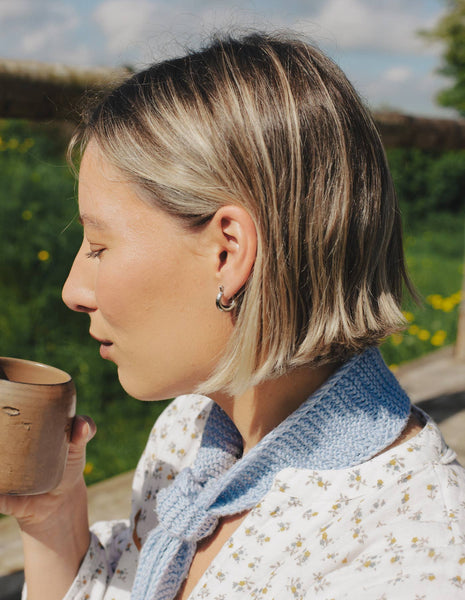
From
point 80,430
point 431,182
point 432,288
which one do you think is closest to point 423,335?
point 432,288

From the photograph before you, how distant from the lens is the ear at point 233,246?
48.6 inches

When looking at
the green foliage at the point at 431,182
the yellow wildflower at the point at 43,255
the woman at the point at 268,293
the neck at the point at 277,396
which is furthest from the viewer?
the green foliage at the point at 431,182

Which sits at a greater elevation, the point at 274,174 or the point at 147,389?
the point at 274,174

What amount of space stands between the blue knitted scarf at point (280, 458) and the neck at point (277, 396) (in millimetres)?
78

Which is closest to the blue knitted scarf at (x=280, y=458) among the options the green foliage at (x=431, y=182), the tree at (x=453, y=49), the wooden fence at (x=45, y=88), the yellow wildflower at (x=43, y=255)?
the wooden fence at (x=45, y=88)

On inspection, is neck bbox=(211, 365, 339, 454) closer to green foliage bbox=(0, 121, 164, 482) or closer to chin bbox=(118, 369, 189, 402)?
chin bbox=(118, 369, 189, 402)

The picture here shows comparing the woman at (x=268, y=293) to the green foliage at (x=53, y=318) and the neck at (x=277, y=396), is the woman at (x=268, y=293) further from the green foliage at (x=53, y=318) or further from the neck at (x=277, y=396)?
the green foliage at (x=53, y=318)

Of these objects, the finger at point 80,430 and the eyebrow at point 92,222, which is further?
the finger at point 80,430

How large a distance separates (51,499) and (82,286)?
22.5 inches

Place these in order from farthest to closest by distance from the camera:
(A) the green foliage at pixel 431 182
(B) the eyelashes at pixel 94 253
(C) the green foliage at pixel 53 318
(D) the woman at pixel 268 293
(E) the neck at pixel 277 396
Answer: (A) the green foliage at pixel 431 182 < (C) the green foliage at pixel 53 318 < (E) the neck at pixel 277 396 < (B) the eyelashes at pixel 94 253 < (D) the woman at pixel 268 293

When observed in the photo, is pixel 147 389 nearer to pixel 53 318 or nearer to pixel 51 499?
pixel 51 499

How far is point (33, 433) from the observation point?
1262mm

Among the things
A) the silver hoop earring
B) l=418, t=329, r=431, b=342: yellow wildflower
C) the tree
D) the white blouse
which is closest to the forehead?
the silver hoop earring

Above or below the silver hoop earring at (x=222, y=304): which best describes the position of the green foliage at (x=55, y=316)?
below
